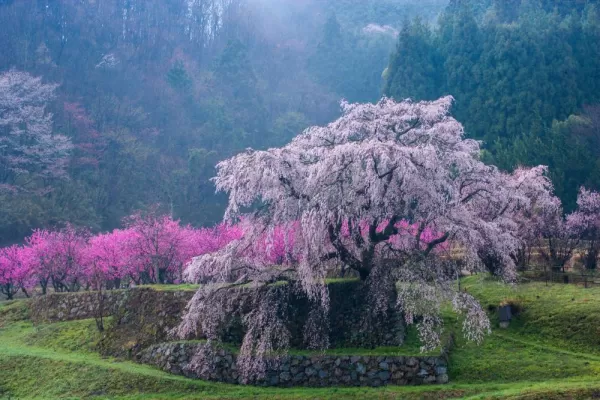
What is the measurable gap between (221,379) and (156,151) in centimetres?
3716

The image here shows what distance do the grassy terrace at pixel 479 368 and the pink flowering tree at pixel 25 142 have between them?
24229 mm

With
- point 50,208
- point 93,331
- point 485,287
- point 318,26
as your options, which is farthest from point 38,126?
point 318,26

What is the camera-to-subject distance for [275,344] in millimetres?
15719

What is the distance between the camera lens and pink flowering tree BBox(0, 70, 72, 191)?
135 feet

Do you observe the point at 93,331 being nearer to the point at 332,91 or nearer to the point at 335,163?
the point at 335,163

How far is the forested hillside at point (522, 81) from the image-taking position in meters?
33.3

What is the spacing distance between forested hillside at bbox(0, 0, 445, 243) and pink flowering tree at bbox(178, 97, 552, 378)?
25.6 meters

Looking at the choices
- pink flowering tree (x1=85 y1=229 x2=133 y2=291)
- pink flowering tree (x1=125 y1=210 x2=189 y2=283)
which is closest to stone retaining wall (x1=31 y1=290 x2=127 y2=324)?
pink flowering tree (x1=85 y1=229 x2=133 y2=291)

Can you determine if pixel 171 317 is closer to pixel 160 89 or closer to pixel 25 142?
pixel 25 142

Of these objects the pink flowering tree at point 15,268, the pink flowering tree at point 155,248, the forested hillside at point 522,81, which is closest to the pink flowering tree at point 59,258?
the pink flowering tree at point 15,268

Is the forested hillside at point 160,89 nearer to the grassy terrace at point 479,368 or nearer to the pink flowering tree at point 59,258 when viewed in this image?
the pink flowering tree at point 59,258

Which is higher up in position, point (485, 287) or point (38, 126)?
point (38, 126)

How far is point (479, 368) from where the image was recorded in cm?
1470

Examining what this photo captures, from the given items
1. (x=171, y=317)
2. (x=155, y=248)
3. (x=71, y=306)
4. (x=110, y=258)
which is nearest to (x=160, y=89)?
(x=110, y=258)
